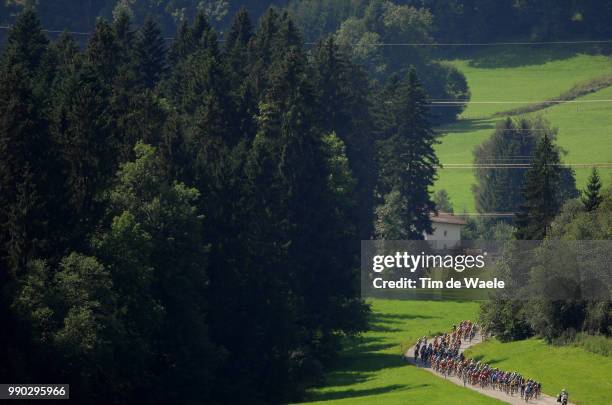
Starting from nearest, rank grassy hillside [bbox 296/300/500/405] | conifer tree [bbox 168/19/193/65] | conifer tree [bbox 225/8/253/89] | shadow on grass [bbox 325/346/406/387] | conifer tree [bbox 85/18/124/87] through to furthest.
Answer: grassy hillside [bbox 296/300/500/405] < shadow on grass [bbox 325/346/406/387] < conifer tree [bbox 85/18/124/87] < conifer tree [bbox 225/8/253/89] < conifer tree [bbox 168/19/193/65]

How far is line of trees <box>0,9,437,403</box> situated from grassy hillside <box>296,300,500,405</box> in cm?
256

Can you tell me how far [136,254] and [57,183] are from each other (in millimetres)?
4978

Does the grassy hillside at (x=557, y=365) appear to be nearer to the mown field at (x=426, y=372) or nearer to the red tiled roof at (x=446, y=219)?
the mown field at (x=426, y=372)

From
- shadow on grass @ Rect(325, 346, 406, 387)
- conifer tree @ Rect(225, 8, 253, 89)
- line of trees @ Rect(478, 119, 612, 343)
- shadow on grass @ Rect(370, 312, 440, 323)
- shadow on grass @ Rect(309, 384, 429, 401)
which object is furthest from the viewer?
shadow on grass @ Rect(370, 312, 440, 323)

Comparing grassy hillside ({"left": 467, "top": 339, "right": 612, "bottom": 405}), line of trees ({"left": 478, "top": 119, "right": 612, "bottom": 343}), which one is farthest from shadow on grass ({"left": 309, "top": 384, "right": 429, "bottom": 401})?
line of trees ({"left": 478, "top": 119, "right": 612, "bottom": 343})

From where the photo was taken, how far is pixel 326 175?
4505 inches

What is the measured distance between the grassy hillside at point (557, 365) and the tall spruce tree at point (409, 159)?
45.5 metres

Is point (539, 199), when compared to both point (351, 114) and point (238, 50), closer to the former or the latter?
point (351, 114)

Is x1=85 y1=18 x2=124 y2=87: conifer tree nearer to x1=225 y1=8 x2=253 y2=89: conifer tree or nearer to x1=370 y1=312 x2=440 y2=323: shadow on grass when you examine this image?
x1=225 y1=8 x2=253 y2=89: conifer tree

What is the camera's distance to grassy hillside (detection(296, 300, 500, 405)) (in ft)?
301

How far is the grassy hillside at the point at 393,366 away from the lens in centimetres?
9181

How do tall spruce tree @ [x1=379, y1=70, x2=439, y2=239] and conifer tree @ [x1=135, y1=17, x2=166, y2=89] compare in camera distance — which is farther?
tall spruce tree @ [x1=379, y1=70, x2=439, y2=239]

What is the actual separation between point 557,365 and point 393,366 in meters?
10.6

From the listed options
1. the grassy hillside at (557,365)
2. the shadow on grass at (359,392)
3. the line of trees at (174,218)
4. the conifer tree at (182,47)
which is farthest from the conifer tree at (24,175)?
the conifer tree at (182,47)
